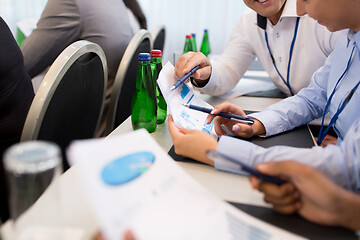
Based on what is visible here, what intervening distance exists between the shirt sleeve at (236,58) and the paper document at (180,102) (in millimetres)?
481

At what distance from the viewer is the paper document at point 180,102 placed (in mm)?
893

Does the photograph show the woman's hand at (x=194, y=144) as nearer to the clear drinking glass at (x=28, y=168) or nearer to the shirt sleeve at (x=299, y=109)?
the shirt sleeve at (x=299, y=109)

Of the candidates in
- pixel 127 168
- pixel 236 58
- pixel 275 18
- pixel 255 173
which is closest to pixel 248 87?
pixel 236 58

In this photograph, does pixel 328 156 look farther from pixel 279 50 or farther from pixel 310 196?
pixel 279 50

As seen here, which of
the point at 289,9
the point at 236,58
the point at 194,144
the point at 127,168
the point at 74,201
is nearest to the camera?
the point at 127,168

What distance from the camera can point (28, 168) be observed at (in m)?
0.42

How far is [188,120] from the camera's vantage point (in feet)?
3.00

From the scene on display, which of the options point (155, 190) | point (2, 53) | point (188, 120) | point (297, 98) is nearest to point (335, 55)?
point (297, 98)

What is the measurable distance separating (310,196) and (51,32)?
138 centimetres

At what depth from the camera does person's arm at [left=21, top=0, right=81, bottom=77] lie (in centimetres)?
154

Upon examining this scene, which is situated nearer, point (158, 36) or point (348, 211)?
point (348, 211)

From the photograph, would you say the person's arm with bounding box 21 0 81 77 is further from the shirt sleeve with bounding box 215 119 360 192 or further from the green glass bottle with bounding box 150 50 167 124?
the shirt sleeve with bounding box 215 119 360 192

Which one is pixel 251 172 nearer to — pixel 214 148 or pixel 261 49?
pixel 214 148

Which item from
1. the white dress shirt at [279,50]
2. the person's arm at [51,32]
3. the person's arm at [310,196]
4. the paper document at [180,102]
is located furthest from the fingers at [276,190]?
the person's arm at [51,32]
